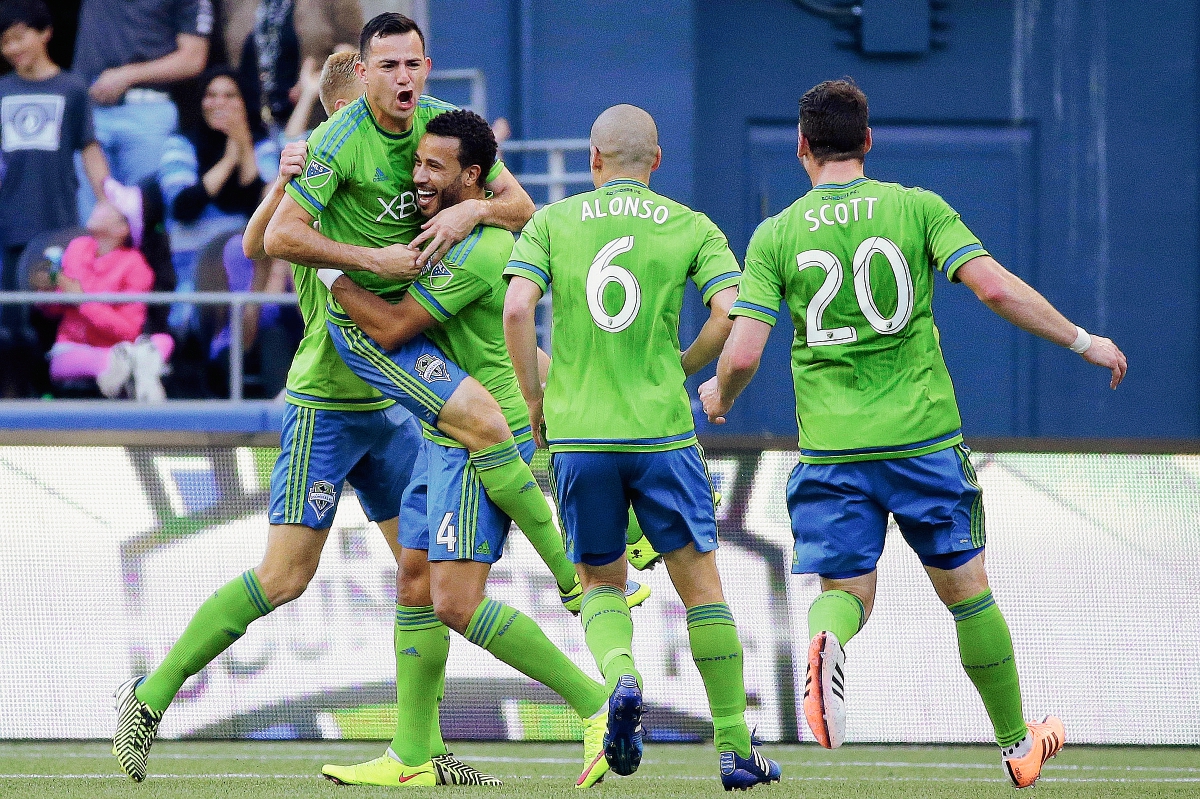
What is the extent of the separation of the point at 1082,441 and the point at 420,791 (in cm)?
302

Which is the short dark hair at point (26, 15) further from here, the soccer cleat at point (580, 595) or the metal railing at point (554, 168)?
the soccer cleat at point (580, 595)

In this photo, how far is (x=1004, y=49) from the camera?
11812 mm

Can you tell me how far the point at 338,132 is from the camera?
4.77 metres

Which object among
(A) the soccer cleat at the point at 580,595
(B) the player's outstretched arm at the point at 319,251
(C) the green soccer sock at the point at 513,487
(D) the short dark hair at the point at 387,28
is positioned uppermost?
(D) the short dark hair at the point at 387,28

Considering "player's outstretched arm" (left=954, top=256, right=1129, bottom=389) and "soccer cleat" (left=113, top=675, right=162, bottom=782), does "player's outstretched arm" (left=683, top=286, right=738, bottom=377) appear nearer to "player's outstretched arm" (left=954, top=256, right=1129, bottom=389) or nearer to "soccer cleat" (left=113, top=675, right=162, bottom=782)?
"player's outstretched arm" (left=954, top=256, right=1129, bottom=389)

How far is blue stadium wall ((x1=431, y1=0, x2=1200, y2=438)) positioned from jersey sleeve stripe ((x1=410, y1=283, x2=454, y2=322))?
22.7 feet

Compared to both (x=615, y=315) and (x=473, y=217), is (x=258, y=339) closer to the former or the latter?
(x=473, y=217)

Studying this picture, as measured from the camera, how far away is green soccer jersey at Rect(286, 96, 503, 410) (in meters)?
4.74

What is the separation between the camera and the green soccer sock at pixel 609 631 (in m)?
4.37

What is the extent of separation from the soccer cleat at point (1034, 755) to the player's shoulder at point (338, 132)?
109 inches

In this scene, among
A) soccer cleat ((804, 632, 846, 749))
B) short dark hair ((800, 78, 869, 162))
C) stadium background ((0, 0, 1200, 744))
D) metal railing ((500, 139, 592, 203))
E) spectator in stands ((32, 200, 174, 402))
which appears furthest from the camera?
spectator in stands ((32, 200, 174, 402))

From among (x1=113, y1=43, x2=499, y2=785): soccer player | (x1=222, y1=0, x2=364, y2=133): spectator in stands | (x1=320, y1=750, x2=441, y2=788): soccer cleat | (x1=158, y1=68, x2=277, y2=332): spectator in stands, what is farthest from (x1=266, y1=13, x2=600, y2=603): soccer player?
(x1=222, y1=0, x2=364, y2=133): spectator in stands

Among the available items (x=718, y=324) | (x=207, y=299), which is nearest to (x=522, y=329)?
(x=718, y=324)

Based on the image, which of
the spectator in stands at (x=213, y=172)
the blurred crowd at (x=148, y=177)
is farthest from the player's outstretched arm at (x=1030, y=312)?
the spectator in stands at (x=213, y=172)
